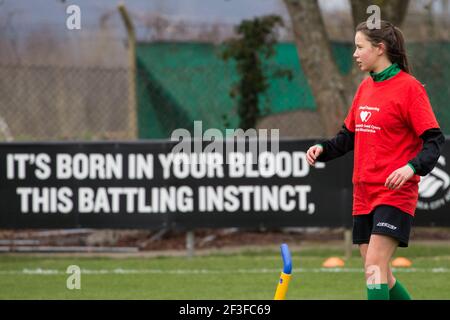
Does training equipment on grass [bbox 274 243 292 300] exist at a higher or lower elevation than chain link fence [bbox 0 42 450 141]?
lower

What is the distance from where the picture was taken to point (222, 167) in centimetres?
1102

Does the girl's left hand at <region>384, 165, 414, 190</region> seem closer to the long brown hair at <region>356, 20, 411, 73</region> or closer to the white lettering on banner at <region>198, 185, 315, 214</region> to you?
the long brown hair at <region>356, 20, 411, 73</region>

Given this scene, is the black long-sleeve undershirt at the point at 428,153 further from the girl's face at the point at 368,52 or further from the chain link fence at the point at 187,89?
the chain link fence at the point at 187,89

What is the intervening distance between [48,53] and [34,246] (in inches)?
172

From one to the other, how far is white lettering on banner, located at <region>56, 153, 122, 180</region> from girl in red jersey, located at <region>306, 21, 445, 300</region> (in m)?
5.44

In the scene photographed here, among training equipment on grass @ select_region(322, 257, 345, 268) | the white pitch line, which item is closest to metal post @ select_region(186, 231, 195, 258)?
the white pitch line

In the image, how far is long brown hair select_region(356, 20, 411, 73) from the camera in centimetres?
597

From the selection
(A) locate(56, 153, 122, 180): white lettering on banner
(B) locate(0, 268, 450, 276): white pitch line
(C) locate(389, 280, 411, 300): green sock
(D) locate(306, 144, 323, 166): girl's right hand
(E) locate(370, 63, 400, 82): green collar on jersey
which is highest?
(E) locate(370, 63, 400, 82): green collar on jersey

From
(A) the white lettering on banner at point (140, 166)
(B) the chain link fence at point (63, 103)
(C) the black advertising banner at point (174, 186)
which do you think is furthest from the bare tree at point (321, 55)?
(A) the white lettering on banner at point (140, 166)

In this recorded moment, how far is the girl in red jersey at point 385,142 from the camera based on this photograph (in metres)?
5.86

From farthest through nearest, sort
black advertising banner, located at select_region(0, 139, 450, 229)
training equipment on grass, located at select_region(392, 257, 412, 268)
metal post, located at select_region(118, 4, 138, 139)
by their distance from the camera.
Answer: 1. metal post, located at select_region(118, 4, 138, 139)
2. black advertising banner, located at select_region(0, 139, 450, 229)
3. training equipment on grass, located at select_region(392, 257, 412, 268)

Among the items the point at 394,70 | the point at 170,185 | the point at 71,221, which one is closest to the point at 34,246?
the point at 71,221

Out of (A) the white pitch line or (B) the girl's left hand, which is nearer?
(B) the girl's left hand

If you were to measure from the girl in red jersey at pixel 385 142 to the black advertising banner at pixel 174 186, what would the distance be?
4.86 m
